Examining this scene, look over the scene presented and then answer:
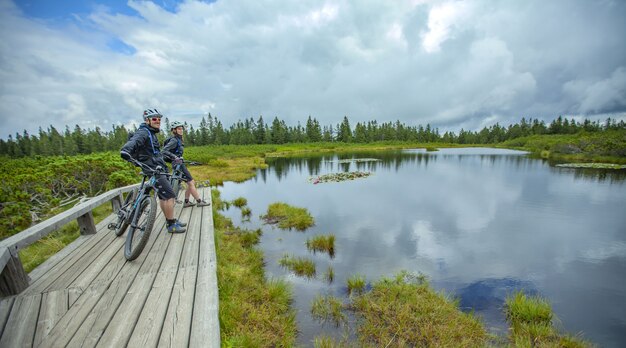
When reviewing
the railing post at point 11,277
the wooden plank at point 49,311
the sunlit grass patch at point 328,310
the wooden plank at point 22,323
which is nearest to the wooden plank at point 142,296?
the wooden plank at point 49,311

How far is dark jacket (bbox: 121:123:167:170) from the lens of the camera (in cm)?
514

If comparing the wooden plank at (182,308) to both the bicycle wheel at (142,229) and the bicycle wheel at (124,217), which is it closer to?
the bicycle wheel at (142,229)

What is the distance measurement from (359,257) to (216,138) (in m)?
96.6

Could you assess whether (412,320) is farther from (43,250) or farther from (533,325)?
(43,250)

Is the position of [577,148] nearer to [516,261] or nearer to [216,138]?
[516,261]

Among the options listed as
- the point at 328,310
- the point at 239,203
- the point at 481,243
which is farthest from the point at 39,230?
the point at 481,243

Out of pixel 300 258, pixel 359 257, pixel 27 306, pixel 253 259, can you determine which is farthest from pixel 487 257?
pixel 27 306

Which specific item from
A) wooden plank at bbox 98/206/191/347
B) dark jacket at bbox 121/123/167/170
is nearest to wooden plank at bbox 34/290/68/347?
wooden plank at bbox 98/206/191/347

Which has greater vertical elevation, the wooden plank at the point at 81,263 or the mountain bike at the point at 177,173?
the mountain bike at the point at 177,173

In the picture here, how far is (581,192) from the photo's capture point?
18.1 m

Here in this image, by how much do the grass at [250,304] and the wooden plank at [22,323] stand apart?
7.41ft

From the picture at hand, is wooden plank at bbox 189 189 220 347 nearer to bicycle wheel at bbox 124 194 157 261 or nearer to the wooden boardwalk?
the wooden boardwalk

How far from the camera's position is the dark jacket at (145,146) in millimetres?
5137

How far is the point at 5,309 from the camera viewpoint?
359 centimetres
